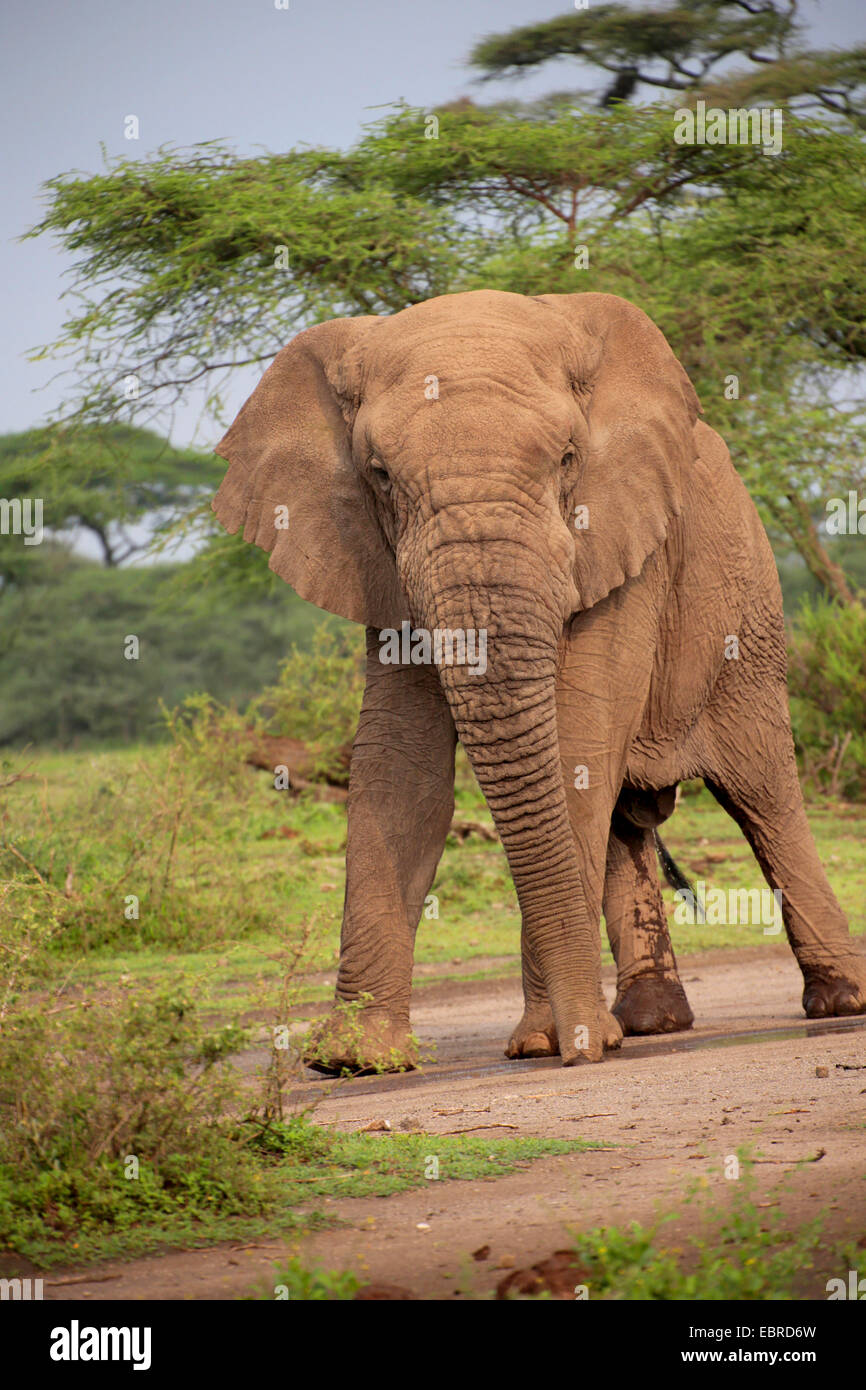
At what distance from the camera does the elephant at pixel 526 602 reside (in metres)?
6.33

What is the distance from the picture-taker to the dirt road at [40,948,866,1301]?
4051mm

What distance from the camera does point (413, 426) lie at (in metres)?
6.46

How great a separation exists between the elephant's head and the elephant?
0.04 feet

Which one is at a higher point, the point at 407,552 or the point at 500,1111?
the point at 407,552

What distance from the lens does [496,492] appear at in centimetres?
627

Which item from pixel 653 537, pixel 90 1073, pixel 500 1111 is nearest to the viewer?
pixel 90 1073

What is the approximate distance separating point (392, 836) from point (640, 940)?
85.0 inches

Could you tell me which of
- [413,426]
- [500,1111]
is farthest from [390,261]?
[500,1111]

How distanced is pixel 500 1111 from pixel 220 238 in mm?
13602

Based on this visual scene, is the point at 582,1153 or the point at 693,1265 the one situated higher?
the point at 693,1265

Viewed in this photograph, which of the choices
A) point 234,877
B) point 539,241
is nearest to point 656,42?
point 539,241

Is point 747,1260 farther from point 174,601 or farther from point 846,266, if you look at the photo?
point 174,601

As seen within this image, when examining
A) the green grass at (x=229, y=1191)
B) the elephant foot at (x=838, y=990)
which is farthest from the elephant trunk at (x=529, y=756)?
the elephant foot at (x=838, y=990)

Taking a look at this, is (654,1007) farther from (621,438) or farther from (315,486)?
(315,486)
